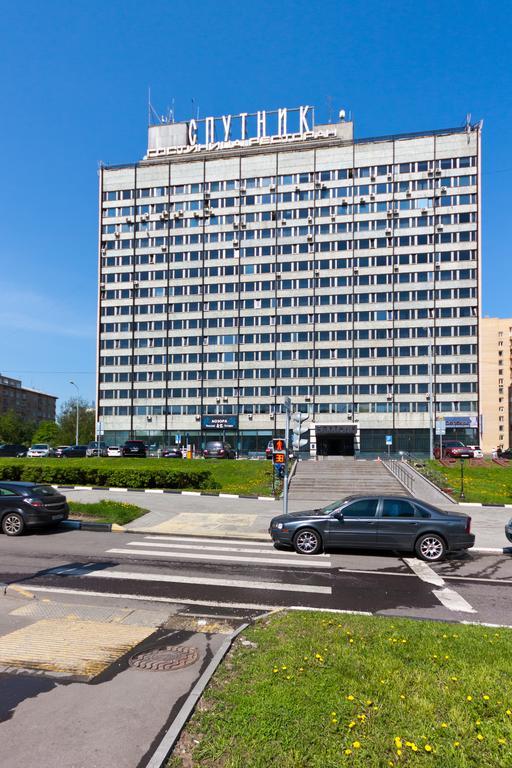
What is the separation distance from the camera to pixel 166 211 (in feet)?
233

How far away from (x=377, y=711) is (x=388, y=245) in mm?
66492

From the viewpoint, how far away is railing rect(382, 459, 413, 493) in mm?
27141

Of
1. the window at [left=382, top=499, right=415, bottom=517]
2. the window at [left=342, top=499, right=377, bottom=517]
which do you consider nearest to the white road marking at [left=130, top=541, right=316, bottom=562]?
the window at [left=342, top=499, right=377, bottom=517]

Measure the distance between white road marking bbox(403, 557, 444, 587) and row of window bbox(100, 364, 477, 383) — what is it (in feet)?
178

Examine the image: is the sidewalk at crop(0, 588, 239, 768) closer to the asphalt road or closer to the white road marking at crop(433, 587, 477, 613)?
the asphalt road

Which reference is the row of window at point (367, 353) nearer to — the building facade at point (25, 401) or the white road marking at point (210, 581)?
the white road marking at point (210, 581)

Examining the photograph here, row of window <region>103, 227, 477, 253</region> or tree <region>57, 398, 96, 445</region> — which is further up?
row of window <region>103, 227, 477, 253</region>

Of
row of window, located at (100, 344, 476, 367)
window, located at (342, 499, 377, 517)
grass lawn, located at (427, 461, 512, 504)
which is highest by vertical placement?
row of window, located at (100, 344, 476, 367)

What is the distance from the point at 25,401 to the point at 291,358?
106 m

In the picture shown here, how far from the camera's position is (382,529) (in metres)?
11.9

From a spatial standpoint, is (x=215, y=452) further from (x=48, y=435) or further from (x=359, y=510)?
(x=48, y=435)

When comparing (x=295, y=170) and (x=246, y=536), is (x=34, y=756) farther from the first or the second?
(x=295, y=170)

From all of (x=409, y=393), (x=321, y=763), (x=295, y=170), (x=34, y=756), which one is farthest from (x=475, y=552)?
(x=295, y=170)

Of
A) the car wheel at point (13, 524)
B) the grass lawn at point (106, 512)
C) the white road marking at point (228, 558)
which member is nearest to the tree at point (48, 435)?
the grass lawn at point (106, 512)
